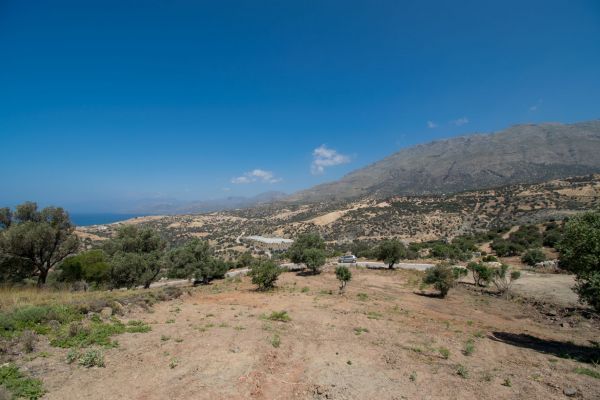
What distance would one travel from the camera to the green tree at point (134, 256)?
26.3 meters

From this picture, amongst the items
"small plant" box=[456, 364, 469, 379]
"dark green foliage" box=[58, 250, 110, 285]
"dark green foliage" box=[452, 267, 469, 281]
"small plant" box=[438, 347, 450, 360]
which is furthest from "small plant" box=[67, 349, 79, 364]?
"dark green foliage" box=[452, 267, 469, 281]

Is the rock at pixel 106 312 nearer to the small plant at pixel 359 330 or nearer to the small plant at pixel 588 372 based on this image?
the small plant at pixel 359 330

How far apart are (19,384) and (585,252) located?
835 inches

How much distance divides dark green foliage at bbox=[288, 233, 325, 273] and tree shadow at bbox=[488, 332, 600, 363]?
21407 millimetres

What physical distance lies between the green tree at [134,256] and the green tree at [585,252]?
3061cm

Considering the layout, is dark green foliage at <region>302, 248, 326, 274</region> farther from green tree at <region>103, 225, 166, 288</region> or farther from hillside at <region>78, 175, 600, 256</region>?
hillside at <region>78, 175, 600, 256</region>

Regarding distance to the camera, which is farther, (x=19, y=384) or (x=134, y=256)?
(x=134, y=256)

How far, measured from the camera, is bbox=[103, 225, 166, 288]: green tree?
86.3ft

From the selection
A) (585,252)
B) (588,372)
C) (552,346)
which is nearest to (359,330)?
(588,372)

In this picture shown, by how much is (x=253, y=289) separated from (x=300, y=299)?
19.6 feet

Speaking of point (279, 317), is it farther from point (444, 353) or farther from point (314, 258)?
point (314, 258)

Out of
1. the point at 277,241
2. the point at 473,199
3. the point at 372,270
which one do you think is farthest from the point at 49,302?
the point at 473,199

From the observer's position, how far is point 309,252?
118 ft

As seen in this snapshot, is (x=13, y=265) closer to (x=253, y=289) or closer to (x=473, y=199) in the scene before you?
(x=253, y=289)
